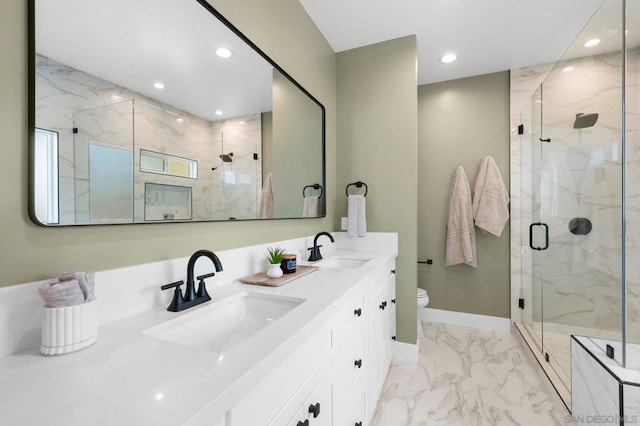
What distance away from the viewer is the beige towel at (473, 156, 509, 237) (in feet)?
8.91

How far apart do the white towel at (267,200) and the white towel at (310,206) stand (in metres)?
0.40

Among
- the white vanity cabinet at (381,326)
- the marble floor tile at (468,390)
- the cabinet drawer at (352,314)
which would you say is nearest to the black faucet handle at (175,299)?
the cabinet drawer at (352,314)

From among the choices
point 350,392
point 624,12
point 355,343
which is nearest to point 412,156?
point 624,12

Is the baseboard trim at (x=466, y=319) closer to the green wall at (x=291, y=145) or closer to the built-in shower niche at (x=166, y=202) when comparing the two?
the green wall at (x=291, y=145)

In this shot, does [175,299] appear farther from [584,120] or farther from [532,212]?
[532,212]

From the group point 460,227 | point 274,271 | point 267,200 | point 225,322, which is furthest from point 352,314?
point 460,227

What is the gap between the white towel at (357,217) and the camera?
2.24 meters

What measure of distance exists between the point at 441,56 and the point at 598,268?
2.11 meters

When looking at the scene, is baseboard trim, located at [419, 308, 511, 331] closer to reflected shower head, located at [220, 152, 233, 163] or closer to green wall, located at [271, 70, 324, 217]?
green wall, located at [271, 70, 324, 217]

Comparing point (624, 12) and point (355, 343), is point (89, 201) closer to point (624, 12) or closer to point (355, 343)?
point (355, 343)

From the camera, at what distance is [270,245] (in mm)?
1548

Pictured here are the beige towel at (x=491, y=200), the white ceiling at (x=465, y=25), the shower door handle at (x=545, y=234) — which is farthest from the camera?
the beige towel at (x=491, y=200)

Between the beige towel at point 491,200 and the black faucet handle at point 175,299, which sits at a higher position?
the beige towel at point 491,200

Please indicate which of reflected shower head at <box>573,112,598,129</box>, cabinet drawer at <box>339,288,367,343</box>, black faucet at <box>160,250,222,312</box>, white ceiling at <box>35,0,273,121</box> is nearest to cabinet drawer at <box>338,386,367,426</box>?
cabinet drawer at <box>339,288,367,343</box>
